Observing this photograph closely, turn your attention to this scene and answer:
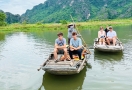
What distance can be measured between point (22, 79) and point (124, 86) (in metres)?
3.56

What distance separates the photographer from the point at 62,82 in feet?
22.1

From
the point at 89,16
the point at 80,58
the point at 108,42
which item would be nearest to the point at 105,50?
the point at 108,42

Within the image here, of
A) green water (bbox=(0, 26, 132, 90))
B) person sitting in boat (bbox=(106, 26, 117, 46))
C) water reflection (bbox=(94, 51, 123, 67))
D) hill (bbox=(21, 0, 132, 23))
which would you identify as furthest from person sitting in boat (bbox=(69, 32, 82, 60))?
hill (bbox=(21, 0, 132, 23))

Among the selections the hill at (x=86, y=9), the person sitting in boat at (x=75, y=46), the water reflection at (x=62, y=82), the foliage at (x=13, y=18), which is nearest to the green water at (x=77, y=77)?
the water reflection at (x=62, y=82)

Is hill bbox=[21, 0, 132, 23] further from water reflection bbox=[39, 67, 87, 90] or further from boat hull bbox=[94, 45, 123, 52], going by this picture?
water reflection bbox=[39, 67, 87, 90]

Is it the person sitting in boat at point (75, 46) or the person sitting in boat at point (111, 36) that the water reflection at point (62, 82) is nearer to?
the person sitting in boat at point (75, 46)

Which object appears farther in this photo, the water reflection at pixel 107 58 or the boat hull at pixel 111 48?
the boat hull at pixel 111 48

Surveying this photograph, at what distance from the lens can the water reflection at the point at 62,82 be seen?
20.9 ft

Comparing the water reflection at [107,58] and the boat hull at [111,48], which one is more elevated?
the boat hull at [111,48]

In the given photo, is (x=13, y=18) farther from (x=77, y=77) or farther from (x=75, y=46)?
(x=77, y=77)

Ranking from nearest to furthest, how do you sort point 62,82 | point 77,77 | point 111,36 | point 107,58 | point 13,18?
point 62,82 < point 77,77 < point 107,58 < point 111,36 < point 13,18

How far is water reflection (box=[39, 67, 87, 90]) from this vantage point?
636 cm

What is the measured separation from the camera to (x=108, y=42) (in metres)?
11.3

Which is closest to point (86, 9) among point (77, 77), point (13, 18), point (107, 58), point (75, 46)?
point (13, 18)
